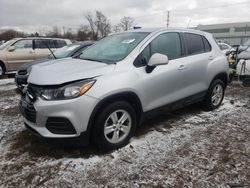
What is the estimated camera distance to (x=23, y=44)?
373 inches

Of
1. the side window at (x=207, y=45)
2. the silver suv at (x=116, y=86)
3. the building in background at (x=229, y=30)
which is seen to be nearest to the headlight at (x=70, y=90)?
the silver suv at (x=116, y=86)

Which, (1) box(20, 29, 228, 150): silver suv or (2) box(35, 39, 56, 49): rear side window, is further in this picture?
(2) box(35, 39, 56, 49): rear side window

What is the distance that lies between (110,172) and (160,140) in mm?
1102

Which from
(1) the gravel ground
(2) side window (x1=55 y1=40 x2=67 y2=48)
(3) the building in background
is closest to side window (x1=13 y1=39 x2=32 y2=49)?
(2) side window (x1=55 y1=40 x2=67 y2=48)

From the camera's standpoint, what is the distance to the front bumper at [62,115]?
8.51 feet

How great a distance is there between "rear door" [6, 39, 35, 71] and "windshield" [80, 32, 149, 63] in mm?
6476

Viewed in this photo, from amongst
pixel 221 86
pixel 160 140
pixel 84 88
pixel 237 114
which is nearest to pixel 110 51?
pixel 84 88

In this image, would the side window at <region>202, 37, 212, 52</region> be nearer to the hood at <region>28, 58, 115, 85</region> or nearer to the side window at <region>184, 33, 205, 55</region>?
the side window at <region>184, 33, 205, 55</region>

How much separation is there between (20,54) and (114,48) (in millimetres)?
7168

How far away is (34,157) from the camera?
2967 mm

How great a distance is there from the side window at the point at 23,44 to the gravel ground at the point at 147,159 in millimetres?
6210

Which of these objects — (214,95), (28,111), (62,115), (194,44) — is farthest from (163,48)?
(28,111)

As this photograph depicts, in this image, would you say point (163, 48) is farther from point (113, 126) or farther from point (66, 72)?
point (66, 72)

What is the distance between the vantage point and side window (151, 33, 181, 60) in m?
3.49
